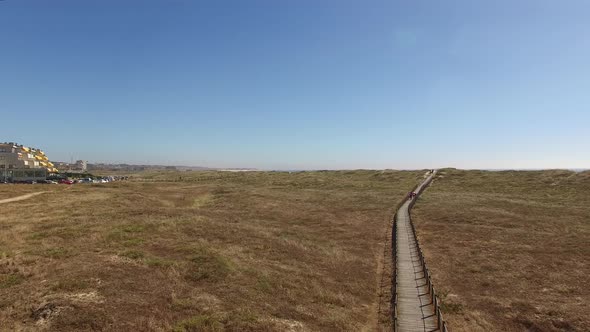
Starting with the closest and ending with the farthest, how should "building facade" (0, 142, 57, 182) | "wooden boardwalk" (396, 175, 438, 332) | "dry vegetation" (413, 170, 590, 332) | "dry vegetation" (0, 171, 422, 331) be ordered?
"dry vegetation" (0, 171, 422, 331)
"wooden boardwalk" (396, 175, 438, 332)
"dry vegetation" (413, 170, 590, 332)
"building facade" (0, 142, 57, 182)

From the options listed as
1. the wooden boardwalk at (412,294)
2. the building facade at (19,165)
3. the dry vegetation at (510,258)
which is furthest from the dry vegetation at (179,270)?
the building facade at (19,165)

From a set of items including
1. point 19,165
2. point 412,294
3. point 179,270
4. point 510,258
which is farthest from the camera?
point 19,165

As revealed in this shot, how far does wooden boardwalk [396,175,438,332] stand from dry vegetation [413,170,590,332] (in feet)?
4.94

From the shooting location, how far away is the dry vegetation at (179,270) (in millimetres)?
18297

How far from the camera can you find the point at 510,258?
3522 centimetres

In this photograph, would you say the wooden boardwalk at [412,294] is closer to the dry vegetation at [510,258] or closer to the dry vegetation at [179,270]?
the dry vegetation at [510,258]

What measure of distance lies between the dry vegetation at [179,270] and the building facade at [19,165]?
200ft

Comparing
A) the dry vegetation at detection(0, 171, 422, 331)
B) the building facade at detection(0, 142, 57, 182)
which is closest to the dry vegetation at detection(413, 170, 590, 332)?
the dry vegetation at detection(0, 171, 422, 331)

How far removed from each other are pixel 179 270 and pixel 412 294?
54.4 feet

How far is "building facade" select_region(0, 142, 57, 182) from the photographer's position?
99.2 metres

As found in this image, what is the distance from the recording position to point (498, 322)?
22.0 metres

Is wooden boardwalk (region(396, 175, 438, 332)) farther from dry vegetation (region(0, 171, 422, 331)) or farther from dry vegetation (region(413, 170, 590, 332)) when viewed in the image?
dry vegetation (region(0, 171, 422, 331))

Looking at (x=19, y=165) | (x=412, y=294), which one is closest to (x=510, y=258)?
(x=412, y=294)

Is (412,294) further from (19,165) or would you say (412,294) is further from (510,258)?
(19,165)
